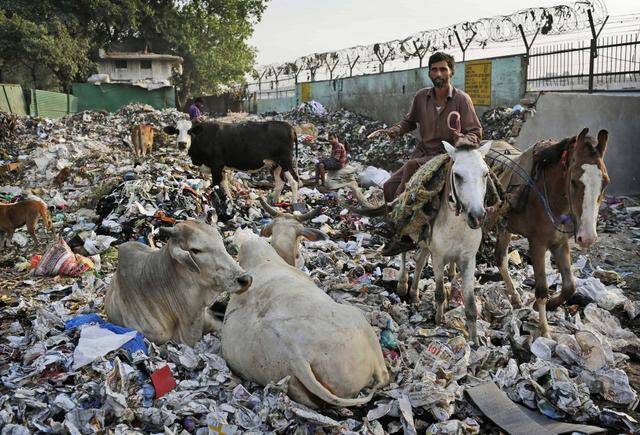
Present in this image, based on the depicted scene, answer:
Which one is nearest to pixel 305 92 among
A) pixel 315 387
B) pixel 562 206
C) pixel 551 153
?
pixel 551 153

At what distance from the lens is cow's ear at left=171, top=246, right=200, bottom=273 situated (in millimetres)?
3932

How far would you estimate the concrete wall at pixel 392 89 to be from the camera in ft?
45.5

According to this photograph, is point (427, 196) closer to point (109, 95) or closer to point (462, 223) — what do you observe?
point (462, 223)

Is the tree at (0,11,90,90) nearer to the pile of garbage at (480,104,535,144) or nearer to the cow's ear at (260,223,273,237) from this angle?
the pile of garbage at (480,104,535,144)

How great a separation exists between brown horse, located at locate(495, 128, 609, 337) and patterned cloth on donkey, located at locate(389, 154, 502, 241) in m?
0.39

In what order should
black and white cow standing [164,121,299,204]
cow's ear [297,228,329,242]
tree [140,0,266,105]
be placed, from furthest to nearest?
tree [140,0,266,105], black and white cow standing [164,121,299,204], cow's ear [297,228,329,242]

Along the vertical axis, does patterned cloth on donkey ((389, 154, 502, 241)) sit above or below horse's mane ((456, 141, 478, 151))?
below

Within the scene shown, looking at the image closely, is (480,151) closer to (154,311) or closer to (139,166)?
(154,311)

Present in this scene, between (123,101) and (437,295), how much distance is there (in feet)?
89.6

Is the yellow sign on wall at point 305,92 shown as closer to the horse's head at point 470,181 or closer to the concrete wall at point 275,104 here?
the concrete wall at point 275,104

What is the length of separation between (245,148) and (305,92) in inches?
646

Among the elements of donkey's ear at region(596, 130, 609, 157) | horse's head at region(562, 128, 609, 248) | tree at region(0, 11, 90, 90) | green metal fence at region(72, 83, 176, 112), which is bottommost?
horse's head at region(562, 128, 609, 248)

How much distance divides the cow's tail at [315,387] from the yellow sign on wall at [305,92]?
23714mm

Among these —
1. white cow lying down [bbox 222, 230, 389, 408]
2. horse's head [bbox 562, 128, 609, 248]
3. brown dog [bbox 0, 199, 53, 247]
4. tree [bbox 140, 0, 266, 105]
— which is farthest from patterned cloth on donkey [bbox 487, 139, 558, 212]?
Answer: tree [bbox 140, 0, 266, 105]
